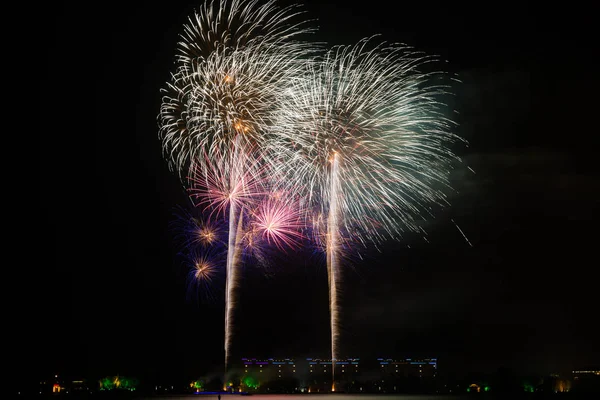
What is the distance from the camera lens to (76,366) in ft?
245

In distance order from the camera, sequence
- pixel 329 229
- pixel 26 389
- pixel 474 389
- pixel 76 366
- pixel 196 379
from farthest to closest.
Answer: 1. pixel 474 389
2. pixel 196 379
3. pixel 76 366
4. pixel 26 389
5. pixel 329 229

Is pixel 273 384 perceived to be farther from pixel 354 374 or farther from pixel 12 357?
pixel 12 357

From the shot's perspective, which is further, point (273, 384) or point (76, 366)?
point (273, 384)

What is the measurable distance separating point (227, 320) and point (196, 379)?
51781 millimetres

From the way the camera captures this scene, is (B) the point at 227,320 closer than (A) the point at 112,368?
Yes

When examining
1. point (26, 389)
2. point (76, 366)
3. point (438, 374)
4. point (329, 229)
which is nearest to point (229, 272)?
point (329, 229)

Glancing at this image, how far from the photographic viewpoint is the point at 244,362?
335 feet

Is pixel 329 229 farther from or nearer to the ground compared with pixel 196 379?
farther from the ground

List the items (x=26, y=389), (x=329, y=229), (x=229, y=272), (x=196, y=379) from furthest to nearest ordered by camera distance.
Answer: (x=196, y=379), (x=26, y=389), (x=229, y=272), (x=329, y=229)

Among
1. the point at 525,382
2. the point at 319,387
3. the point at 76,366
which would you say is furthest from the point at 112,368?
the point at 525,382

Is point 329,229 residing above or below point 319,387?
above

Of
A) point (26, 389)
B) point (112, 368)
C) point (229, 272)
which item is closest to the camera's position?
point (229, 272)

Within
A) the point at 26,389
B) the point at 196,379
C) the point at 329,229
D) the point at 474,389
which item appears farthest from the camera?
the point at 474,389

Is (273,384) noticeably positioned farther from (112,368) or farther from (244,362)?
(112,368)
